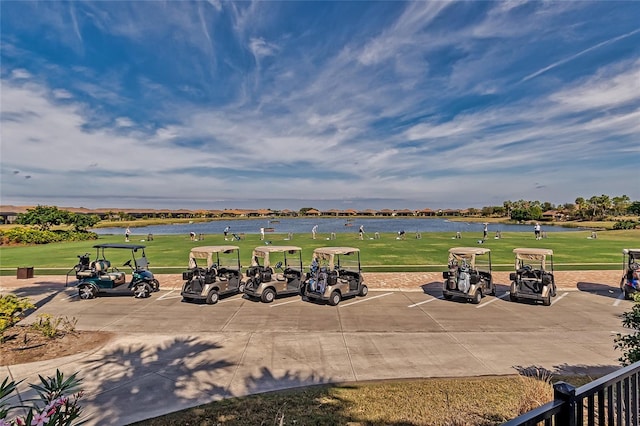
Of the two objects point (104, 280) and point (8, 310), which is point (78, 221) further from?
point (8, 310)

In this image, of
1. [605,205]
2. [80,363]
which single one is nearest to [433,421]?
[80,363]

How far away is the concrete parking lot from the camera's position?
6.39 meters

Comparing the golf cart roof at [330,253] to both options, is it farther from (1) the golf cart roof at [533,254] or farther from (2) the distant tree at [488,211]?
(2) the distant tree at [488,211]

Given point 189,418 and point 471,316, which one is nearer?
point 189,418

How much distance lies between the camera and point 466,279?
1207 cm

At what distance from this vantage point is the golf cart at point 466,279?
39.3 feet

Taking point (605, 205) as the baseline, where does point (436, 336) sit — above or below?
below

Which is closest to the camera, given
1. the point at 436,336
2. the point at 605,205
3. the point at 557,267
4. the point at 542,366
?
the point at 542,366

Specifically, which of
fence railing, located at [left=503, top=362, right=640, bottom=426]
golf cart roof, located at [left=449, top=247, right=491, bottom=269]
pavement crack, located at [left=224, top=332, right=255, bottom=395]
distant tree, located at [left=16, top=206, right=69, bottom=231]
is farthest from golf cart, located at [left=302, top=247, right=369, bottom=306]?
distant tree, located at [left=16, top=206, right=69, bottom=231]

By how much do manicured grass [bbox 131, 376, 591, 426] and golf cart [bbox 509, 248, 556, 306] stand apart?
5994mm

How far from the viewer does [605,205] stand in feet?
296

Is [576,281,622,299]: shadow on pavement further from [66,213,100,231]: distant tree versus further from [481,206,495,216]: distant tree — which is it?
[481,206,495,216]: distant tree

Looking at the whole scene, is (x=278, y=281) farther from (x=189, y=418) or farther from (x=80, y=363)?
(x=189, y=418)

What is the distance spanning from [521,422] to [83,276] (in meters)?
15.3
